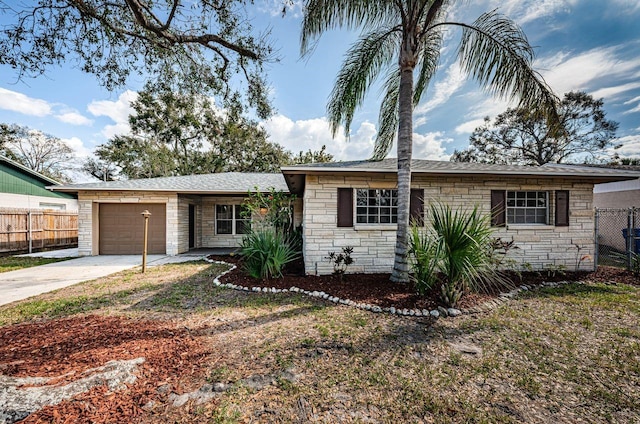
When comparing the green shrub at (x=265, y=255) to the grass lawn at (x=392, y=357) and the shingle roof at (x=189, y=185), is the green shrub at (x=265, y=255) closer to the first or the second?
the grass lawn at (x=392, y=357)

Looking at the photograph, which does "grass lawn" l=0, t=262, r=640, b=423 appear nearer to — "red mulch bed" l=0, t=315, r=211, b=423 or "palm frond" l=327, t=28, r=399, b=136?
"red mulch bed" l=0, t=315, r=211, b=423

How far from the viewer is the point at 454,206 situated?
6.93 meters

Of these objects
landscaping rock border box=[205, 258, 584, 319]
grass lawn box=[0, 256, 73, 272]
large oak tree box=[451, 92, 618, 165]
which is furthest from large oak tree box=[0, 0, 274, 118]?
large oak tree box=[451, 92, 618, 165]

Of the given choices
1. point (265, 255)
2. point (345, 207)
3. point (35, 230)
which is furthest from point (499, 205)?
point (35, 230)

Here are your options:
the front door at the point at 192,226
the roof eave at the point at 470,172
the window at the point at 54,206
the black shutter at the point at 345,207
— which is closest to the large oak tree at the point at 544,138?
the roof eave at the point at 470,172

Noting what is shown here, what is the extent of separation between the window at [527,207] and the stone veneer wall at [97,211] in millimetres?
11314

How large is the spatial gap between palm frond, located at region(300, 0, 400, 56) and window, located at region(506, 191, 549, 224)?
18.7 feet

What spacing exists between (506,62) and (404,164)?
2862 millimetres

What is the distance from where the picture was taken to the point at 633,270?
6703 mm

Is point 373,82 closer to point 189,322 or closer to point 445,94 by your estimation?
point 445,94

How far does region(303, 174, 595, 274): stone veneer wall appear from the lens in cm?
655

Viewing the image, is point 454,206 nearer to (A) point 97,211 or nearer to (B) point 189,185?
(B) point 189,185

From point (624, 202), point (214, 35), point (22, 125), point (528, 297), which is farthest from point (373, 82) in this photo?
point (22, 125)

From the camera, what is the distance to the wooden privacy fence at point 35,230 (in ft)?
34.0
